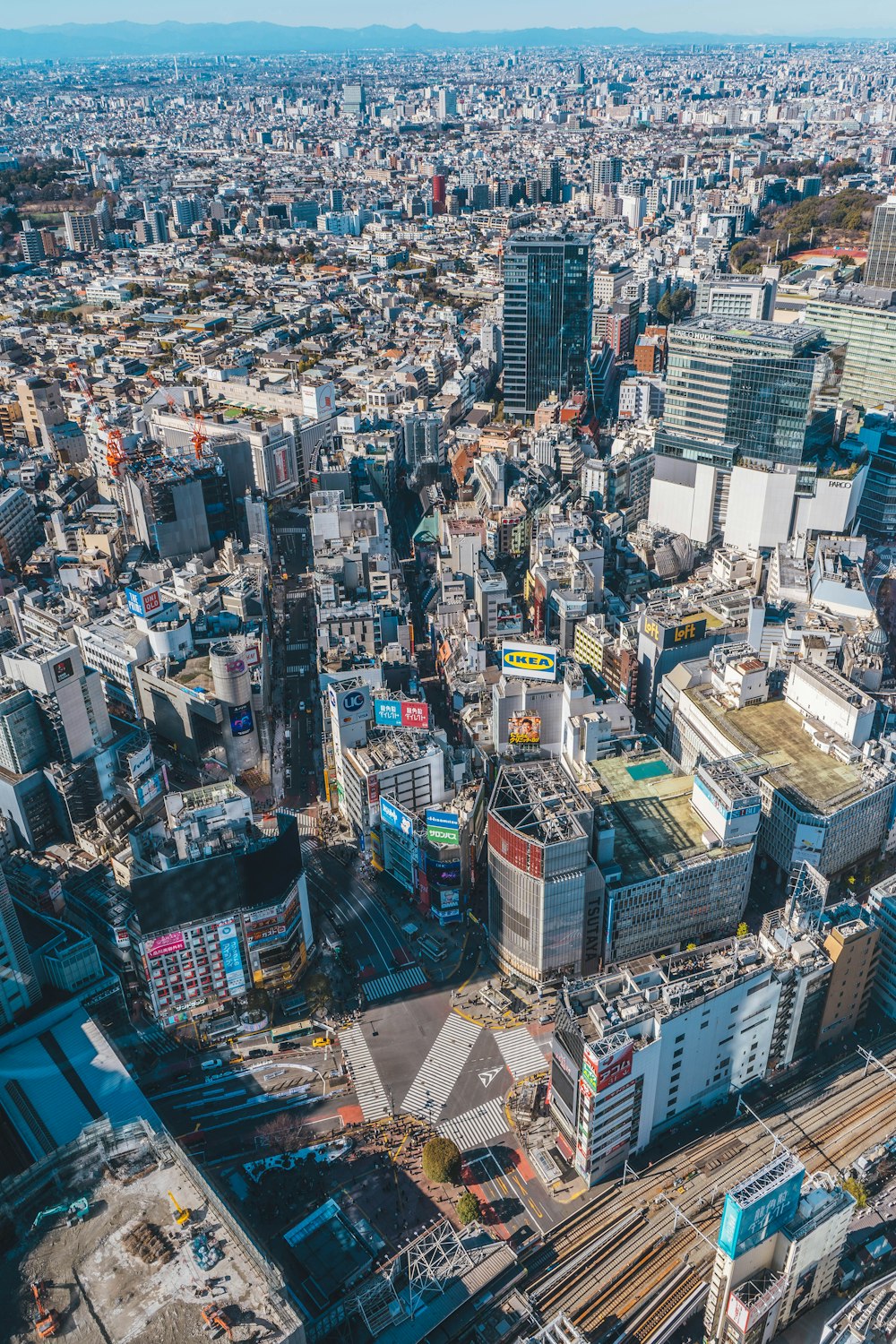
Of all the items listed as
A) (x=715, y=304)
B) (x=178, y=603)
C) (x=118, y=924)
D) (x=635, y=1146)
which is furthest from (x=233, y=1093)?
(x=715, y=304)

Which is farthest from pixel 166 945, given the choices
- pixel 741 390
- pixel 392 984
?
pixel 741 390

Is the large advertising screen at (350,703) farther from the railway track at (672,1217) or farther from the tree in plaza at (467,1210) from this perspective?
Answer: the railway track at (672,1217)

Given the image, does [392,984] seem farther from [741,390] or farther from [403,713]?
[741,390]

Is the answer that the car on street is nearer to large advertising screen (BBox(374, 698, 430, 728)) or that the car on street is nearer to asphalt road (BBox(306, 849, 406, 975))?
asphalt road (BBox(306, 849, 406, 975))

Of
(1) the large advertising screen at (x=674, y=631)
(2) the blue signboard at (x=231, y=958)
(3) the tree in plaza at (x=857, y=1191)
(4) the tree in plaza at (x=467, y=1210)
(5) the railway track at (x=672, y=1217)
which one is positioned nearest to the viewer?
(5) the railway track at (x=672, y=1217)

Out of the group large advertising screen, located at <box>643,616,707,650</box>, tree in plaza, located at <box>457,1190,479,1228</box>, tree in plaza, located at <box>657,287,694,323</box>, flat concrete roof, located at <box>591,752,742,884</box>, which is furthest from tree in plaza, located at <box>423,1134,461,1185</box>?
tree in plaza, located at <box>657,287,694,323</box>

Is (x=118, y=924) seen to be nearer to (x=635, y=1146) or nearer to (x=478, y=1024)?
(x=478, y=1024)

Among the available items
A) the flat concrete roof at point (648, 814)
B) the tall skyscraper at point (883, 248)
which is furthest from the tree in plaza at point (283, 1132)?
the tall skyscraper at point (883, 248)
